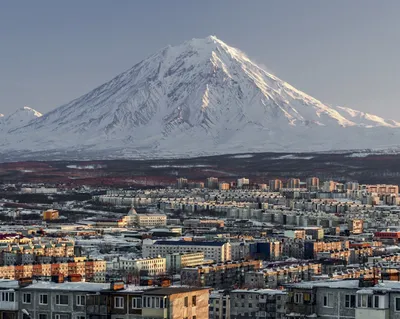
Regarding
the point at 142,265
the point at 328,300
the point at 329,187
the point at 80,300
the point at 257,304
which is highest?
the point at 329,187

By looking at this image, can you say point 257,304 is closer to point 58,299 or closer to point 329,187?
point 58,299

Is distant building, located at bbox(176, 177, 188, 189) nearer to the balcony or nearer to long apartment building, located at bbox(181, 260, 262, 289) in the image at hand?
long apartment building, located at bbox(181, 260, 262, 289)

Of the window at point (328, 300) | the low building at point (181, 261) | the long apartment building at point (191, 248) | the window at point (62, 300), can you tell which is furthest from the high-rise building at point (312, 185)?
the window at point (328, 300)

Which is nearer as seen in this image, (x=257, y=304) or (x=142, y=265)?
(x=257, y=304)

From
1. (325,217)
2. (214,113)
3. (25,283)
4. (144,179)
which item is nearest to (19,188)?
(144,179)

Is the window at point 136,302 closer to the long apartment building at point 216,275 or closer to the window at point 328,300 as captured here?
the window at point 328,300

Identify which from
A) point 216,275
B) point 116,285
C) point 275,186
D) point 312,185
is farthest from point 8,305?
point 312,185
